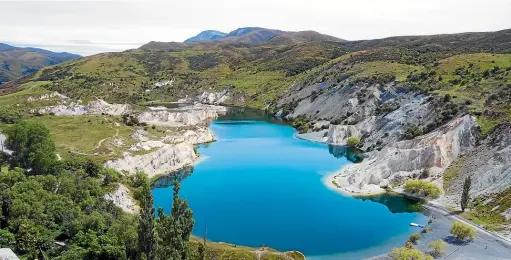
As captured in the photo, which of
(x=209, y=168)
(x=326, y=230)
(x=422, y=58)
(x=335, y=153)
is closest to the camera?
(x=326, y=230)

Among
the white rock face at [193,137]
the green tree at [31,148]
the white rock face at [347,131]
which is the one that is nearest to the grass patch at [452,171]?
the white rock face at [347,131]

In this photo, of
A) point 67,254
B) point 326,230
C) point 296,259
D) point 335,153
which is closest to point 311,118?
point 335,153

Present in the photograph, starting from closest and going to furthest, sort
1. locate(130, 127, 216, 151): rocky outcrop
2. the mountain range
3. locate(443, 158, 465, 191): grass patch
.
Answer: the mountain range
locate(443, 158, 465, 191): grass patch
locate(130, 127, 216, 151): rocky outcrop

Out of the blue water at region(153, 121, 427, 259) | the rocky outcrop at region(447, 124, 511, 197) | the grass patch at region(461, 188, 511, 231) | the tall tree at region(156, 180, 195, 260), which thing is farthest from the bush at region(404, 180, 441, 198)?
the tall tree at region(156, 180, 195, 260)

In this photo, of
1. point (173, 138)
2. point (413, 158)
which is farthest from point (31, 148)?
point (413, 158)

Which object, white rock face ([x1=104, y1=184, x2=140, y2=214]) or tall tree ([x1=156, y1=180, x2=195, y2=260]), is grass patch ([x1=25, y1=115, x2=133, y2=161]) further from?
tall tree ([x1=156, y1=180, x2=195, y2=260])

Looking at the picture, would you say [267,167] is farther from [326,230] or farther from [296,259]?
[296,259]

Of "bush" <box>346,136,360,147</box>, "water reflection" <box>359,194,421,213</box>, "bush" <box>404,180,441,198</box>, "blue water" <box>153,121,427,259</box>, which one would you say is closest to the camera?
"blue water" <box>153,121,427,259</box>
